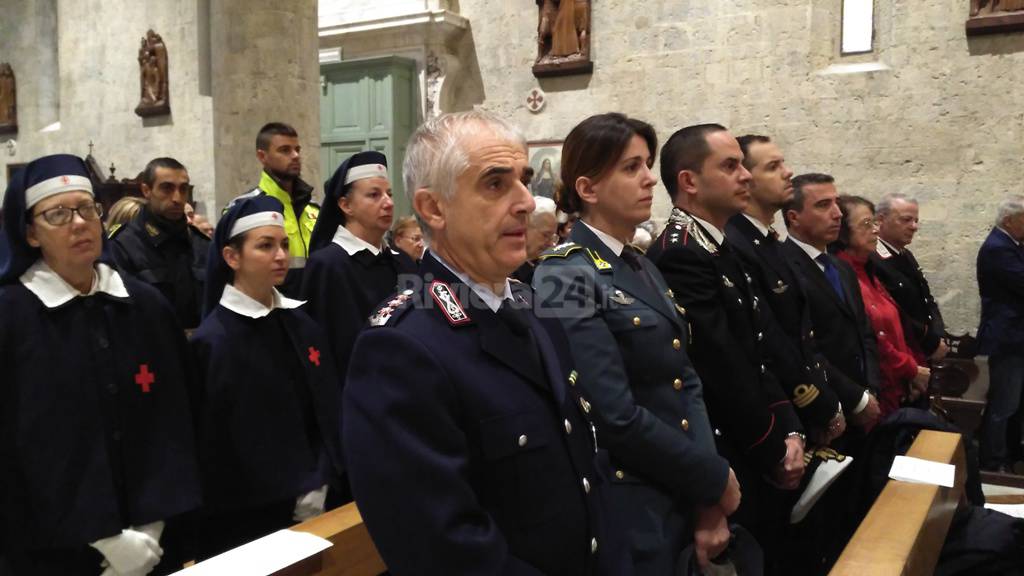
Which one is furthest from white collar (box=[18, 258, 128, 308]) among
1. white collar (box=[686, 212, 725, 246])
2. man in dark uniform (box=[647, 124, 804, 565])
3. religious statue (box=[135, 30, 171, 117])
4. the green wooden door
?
religious statue (box=[135, 30, 171, 117])

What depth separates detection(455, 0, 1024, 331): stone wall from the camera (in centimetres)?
826

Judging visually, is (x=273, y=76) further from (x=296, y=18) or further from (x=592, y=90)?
(x=592, y=90)

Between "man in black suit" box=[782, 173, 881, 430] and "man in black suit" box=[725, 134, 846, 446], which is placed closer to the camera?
"man in black suit" box=[725, 134, 846, 446]

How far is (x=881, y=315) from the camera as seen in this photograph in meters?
5.02

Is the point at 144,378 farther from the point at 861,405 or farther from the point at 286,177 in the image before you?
the point at 861,405

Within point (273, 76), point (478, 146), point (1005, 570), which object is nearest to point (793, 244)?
point (1005, 570)

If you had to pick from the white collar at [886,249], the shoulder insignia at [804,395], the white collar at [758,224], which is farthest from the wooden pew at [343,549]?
the white collar at [886,249]

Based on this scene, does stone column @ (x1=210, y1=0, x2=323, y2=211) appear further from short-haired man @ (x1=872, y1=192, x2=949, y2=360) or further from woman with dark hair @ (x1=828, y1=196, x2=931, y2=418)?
short-haired man @ (x1=872, y1=192, x2=949, y2=360)

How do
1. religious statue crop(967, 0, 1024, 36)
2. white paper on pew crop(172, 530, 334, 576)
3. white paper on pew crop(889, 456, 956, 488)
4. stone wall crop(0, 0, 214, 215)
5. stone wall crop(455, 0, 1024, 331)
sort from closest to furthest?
white paper on pew crop(172, 530, 334, 576) → white paper on pew crop(889, 456, 956, 488) → religious statue crop(967, 0, 1024, 36) → stone wall crop(455, 0, 1024, 331) → stone wall crop(0, 0, 214, 215)

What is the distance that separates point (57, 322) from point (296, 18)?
18.0 ft

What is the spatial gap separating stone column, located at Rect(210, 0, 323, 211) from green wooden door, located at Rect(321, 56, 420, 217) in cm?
335

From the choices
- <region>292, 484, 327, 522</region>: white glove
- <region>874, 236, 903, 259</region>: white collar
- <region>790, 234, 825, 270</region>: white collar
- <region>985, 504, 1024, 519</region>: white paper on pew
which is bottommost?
<region>985, 504, 1024, 519</region>: white paper on pew

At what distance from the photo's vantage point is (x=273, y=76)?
7.57m

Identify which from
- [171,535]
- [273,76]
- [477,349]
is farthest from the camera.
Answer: [273,76]
